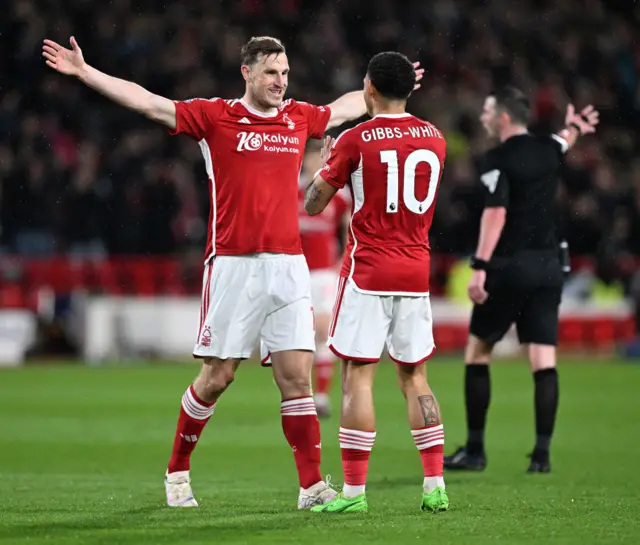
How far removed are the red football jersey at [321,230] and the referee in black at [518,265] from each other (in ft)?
12.5

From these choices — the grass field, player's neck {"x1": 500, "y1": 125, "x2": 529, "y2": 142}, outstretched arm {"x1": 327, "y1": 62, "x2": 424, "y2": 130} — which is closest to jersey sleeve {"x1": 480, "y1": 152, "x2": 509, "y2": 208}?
player's neck {"x1": 500, "y1": 125, "x2": 529, "y2": 142}

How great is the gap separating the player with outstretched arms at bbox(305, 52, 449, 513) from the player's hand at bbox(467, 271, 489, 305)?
2095 mm

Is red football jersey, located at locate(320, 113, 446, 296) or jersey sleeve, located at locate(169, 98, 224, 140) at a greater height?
jersey sleeve, located at locate(169, 98, 224, 140)

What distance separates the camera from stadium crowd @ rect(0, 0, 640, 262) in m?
22.0

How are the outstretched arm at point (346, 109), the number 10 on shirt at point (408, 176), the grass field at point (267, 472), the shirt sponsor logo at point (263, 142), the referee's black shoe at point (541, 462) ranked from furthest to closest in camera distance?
the referee's black shoe at point (541, 462)
the outstretched arm at point (346, 109)
the shirt sponsor logo at point (263, 142)
the number 10 on shirt at point (408, 176)
the grass field at point (267, 472)

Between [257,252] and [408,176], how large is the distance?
3.04ft

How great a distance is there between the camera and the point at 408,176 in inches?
258

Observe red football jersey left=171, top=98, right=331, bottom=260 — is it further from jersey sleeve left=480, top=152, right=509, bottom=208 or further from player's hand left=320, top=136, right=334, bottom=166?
jersey sleeve left=480, top=152, right=509, bottom=208

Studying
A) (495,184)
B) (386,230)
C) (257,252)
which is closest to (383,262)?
(386,230)

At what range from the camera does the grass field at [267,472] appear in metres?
6.03

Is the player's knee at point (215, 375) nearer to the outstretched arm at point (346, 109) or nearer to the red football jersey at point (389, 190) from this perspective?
the red football jersey at point (389, 190)

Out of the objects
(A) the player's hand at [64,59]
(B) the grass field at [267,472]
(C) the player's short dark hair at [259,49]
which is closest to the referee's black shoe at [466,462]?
(B) the grass field at [267,472]

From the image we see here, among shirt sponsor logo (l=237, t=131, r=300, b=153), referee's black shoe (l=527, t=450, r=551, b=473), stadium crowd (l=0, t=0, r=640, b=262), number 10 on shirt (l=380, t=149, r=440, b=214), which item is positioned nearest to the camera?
number 10 on shirt (l=380, t=149, r=440, b=214)

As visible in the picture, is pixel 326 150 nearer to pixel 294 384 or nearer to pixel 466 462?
pixel 294 384
